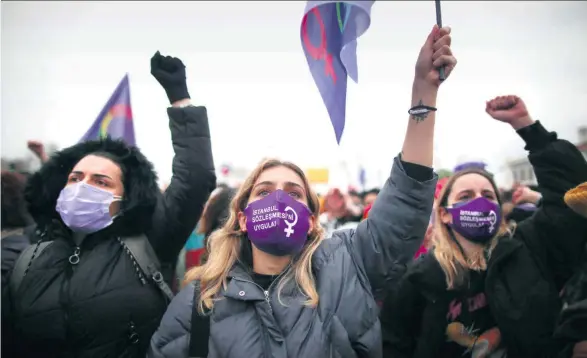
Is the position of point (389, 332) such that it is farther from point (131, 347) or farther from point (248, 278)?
point (131, 347)

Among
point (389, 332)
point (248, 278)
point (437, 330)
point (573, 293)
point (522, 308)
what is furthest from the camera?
point (389, 332)

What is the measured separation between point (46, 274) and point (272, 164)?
135cm

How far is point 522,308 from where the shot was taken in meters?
2.29

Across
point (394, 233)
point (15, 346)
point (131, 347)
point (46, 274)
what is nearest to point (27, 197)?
point (46, 274)

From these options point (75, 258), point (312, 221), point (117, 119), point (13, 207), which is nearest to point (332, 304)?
point (312, 221)

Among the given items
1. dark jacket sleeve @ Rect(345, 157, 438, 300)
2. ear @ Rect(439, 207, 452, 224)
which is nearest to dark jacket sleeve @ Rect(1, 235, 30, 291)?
dark jacket sleeve @ Rect(345, 157, 438, 300)

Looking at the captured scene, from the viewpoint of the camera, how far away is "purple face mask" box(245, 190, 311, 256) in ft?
6.55

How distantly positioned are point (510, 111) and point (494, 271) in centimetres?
89

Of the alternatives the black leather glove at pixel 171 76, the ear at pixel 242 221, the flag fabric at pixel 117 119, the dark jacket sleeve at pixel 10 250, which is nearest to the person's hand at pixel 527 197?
the ear at pixel 242 221

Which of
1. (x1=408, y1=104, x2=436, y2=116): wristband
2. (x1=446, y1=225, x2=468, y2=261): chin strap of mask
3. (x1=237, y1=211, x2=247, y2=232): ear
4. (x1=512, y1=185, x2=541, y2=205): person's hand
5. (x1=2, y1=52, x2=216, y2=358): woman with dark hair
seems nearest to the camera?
(x1=408, y1=104, x2=436, y2=116): wristband

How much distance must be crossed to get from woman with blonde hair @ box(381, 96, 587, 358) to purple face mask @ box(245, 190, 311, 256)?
1.00 m

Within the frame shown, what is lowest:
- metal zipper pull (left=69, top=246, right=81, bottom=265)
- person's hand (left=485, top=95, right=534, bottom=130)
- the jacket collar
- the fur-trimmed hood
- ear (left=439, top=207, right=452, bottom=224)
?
the jacket collar

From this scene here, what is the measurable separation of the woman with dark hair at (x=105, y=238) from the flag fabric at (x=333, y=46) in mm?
849

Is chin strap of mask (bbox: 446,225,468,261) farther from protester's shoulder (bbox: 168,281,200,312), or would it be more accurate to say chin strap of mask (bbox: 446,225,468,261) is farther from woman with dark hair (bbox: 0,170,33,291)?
woman with dark hair (bbox: 0,170,33,291)
